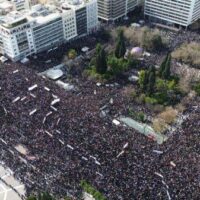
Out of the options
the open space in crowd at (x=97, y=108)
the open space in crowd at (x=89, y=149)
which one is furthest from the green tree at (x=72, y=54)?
the open space in crowd at (x=89, y=149)

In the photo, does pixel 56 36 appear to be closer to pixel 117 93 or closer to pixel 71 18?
pixel 71 18

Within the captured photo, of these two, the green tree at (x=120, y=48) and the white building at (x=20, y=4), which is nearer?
the green tree at (x=120, y=48)

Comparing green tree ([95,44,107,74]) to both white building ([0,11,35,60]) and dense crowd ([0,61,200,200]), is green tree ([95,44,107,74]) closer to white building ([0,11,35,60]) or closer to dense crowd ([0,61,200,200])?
dense crowd ([0,61,200,200])

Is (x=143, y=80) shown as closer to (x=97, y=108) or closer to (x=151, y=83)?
(x=151, y=83)

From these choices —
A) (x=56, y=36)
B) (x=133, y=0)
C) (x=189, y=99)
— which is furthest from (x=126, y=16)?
(x=189, y=99)

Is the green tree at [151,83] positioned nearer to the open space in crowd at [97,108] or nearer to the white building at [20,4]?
the open space in crowd at [97,108]

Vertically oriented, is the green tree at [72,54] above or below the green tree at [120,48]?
below
